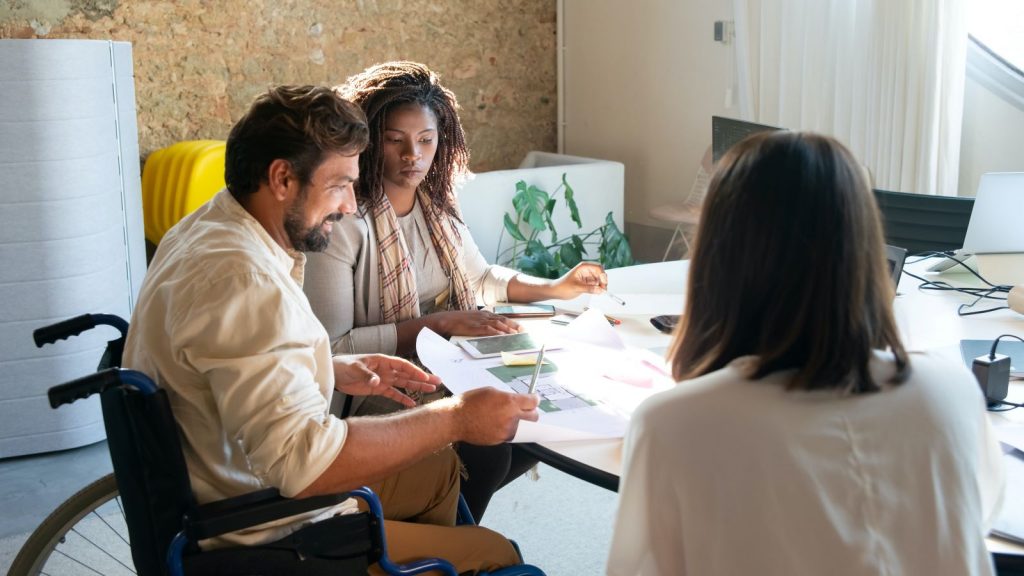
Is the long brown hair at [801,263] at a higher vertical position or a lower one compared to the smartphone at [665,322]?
higher

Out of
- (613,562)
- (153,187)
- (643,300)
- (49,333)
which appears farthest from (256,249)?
(153,187)

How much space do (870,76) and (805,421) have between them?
3.21 m

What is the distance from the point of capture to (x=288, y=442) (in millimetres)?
1468

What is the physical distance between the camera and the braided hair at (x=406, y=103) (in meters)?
2.45

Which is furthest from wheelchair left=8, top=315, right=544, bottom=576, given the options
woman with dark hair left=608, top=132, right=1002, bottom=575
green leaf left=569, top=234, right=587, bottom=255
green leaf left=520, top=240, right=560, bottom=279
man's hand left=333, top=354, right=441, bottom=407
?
green leaf left=569, top=234, right=587, bottom=255

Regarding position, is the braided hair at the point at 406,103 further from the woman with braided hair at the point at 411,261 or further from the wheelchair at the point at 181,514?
the wheelchair at the point at 181,514

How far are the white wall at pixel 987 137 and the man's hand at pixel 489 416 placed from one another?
2.86 meters

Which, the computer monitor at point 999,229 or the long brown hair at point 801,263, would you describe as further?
the computer monitor at point 999,229

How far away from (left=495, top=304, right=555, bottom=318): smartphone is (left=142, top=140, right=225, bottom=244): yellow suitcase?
74.1 inches

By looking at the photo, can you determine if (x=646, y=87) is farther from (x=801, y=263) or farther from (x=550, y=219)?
(x=801, y=263)

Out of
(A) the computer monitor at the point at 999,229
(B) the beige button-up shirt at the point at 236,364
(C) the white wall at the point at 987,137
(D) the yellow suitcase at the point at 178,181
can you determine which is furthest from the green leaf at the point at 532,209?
(B) the beige button-up shirt at the point at 236,364

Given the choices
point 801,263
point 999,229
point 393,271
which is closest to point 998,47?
point 999,229

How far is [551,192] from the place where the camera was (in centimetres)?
495

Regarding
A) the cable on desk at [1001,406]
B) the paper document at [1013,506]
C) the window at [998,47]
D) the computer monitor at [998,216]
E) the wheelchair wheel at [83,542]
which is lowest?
the wheelchair wheel at [83,542]
